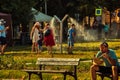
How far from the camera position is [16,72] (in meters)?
18.2

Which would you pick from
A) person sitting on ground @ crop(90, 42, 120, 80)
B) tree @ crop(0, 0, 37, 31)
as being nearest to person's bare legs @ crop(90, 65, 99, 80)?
person sitting on ground @ crop(90, 42, 120, 80)

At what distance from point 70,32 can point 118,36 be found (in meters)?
35.8

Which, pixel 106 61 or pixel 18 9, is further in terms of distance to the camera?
pixel 18 9

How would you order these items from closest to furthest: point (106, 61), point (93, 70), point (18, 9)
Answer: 1. point (93, 70)
2. point (106, 61)
3. point (18, 9)

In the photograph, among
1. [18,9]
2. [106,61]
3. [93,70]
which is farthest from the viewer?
[18,9]

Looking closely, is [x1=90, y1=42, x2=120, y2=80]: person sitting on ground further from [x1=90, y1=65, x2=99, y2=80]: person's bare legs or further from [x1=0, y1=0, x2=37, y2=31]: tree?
[x1=0, y1=0, x2=37, y2=31]: tree

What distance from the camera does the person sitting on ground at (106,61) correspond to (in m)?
14.8

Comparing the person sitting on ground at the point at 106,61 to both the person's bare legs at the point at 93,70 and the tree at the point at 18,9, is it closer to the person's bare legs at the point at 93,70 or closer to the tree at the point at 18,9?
the person's bare legs at the point at 93,70

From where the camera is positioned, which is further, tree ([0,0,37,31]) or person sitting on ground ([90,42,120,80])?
tree ([0,0,37,31])

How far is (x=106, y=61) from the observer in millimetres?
15219

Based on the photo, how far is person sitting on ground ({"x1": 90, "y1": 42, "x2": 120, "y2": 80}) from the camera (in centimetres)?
1477

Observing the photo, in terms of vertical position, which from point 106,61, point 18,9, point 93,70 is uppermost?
point 18,9

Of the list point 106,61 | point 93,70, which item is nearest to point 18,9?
point 106,61

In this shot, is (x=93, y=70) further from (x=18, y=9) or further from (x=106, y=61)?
(x=18, y=9)
